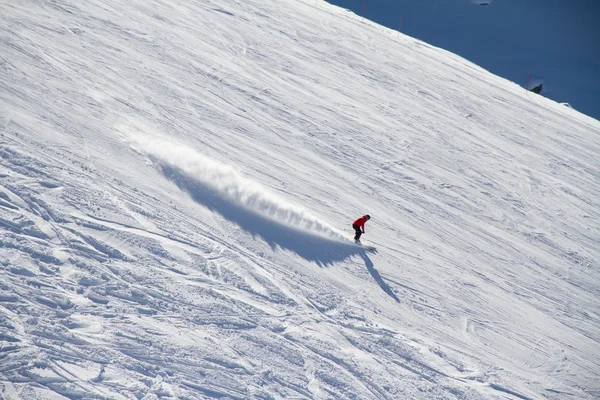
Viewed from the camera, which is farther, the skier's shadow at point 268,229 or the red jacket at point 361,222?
the red jacket at point 361,222

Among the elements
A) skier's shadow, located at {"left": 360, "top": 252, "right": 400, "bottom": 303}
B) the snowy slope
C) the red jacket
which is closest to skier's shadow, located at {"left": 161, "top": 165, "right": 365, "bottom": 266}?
the snowy slope

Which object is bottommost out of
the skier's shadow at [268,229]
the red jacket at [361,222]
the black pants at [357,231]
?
the skier's shadow at [268,229]

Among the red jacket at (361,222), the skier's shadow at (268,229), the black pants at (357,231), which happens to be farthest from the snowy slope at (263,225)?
the red jacket at (361,222)

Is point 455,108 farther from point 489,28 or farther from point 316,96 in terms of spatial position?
point 489,28

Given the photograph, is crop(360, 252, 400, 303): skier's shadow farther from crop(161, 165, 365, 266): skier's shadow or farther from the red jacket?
the red jacket

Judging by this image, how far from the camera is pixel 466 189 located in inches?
543

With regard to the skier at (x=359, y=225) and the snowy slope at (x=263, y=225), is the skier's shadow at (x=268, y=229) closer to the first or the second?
the snowy slope at (x=263, y=225)

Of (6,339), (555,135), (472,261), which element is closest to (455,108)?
(555,135)

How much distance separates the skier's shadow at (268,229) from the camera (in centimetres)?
1035

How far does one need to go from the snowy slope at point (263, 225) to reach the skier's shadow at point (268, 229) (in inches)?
1.7

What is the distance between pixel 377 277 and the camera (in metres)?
10.3

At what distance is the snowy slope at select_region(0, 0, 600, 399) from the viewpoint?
7.79m

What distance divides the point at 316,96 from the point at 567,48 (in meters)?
25.9

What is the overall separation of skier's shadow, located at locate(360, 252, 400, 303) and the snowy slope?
64 mm
